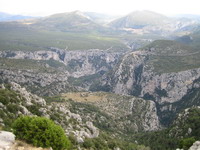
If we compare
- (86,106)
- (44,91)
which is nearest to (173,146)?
(86,106)

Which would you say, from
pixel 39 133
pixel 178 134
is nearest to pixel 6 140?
pixel 39 133

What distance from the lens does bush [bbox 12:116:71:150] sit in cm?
3262

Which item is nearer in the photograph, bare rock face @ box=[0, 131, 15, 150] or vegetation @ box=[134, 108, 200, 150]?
bare rock face @ box=[0, 131, 15, 150]

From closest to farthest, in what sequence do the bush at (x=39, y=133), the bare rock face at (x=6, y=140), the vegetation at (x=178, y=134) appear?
the bare rock face at (x=6, y=140), the bush at (x=39, y=133), the vegetation at (x=178, y=134)

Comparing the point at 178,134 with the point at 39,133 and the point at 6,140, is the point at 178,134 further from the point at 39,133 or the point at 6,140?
the point at 6,140

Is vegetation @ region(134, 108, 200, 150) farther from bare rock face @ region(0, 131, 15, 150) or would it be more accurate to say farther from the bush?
bare rock face @ region(0, 131, 15, 150)

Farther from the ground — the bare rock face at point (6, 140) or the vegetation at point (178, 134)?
the bare rock face at point (6, 140)

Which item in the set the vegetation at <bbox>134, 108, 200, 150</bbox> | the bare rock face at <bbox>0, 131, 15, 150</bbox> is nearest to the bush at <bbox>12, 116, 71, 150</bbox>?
the bare rock face at <bbox>0, 131, 15, 150</bbox>

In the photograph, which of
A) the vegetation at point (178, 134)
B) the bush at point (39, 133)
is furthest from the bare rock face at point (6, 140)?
the vegetation at point (178, 134)

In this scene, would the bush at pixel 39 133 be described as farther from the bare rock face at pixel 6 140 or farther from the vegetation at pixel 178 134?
the vegetation at pixel 178 134

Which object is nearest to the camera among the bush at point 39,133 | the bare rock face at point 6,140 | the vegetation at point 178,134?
the bare rock face at point 6,140

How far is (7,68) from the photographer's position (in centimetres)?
17738

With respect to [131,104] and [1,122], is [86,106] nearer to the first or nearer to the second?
[131,104]

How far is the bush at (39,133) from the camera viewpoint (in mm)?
32625
